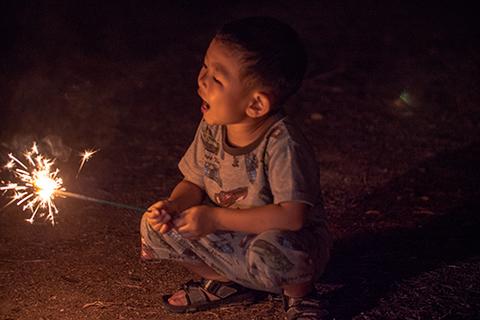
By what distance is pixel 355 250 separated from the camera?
3018 mm

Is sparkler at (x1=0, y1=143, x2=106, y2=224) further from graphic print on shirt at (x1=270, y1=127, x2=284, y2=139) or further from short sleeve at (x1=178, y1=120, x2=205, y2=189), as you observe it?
graphic print on shirt at (x1=270, y1=127, x2=284, y2=139)

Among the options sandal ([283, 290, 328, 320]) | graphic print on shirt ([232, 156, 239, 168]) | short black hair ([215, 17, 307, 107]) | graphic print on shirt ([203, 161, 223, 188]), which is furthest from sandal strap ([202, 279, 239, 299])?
short black hair ([215, 17, 307, 107])

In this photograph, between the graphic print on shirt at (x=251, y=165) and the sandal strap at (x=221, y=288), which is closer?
the graphic print on shirt at (x=251, y=165)

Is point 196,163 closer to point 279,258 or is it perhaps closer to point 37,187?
point 279,258

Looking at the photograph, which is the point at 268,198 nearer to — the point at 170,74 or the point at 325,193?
the point at 325,193

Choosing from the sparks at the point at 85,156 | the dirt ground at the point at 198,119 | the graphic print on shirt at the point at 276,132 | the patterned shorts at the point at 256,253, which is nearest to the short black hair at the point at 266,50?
the graphic print on shirt at the point at 276,132

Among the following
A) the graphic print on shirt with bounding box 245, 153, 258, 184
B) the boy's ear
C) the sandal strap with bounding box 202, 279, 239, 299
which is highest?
the boy's ear

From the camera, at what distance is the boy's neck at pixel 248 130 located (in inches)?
89.7

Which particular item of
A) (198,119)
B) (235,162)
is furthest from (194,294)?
(198,119)

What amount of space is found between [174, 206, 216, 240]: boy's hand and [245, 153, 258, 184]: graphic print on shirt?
25 centimetres

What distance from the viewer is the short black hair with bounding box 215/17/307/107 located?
2.06 m

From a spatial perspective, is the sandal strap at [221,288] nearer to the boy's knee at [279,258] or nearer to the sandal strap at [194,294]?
the sandal strap at [194,294]

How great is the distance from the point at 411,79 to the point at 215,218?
5.81 m

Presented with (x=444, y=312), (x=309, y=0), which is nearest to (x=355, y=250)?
(x=444, y=312)
